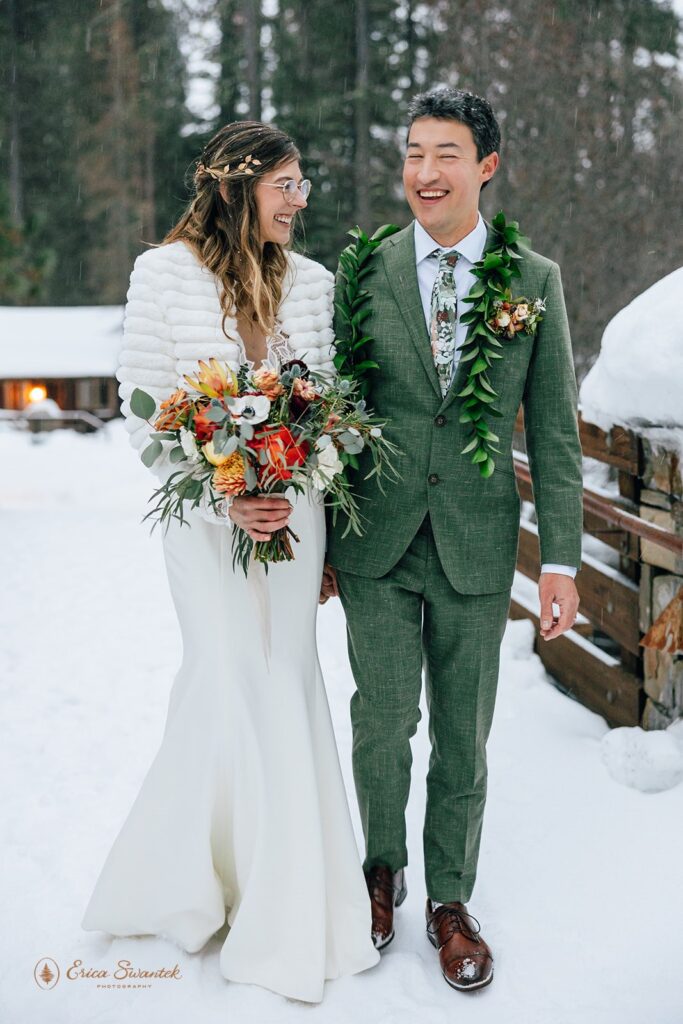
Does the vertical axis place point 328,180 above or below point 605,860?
above

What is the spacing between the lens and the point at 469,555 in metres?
2.71

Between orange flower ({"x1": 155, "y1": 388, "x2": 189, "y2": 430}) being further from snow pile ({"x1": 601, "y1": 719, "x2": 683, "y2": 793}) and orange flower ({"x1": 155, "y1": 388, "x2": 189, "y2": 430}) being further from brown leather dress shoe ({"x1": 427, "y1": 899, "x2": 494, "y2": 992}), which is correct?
snow pile ({"x1": 601, "y1": 719, "x2": 683, "y2": 793})

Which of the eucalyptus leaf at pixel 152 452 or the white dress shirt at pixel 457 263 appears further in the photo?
the white dress shirt at pixel 457 263

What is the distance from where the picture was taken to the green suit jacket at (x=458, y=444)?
266 centimetres

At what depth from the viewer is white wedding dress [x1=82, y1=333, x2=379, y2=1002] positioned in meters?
2.65

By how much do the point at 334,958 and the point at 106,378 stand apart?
95.7ft

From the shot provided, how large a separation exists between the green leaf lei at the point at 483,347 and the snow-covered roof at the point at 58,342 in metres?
27.9

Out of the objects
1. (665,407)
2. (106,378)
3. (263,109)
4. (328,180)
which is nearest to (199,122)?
(263,109)

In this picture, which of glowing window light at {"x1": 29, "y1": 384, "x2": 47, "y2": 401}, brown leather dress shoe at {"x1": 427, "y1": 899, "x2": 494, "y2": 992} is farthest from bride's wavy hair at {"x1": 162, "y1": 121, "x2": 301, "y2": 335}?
glowing window light at {"x1": 29, "y1": 384, "x2": 47, "y2": 401}

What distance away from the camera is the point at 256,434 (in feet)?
7.50

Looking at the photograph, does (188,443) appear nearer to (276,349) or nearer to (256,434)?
(256,434)

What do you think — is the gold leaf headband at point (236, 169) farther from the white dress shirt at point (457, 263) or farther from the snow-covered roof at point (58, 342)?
the snow-covered roof at point (58, 342)

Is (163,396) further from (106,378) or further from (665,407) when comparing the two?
(106,378)
